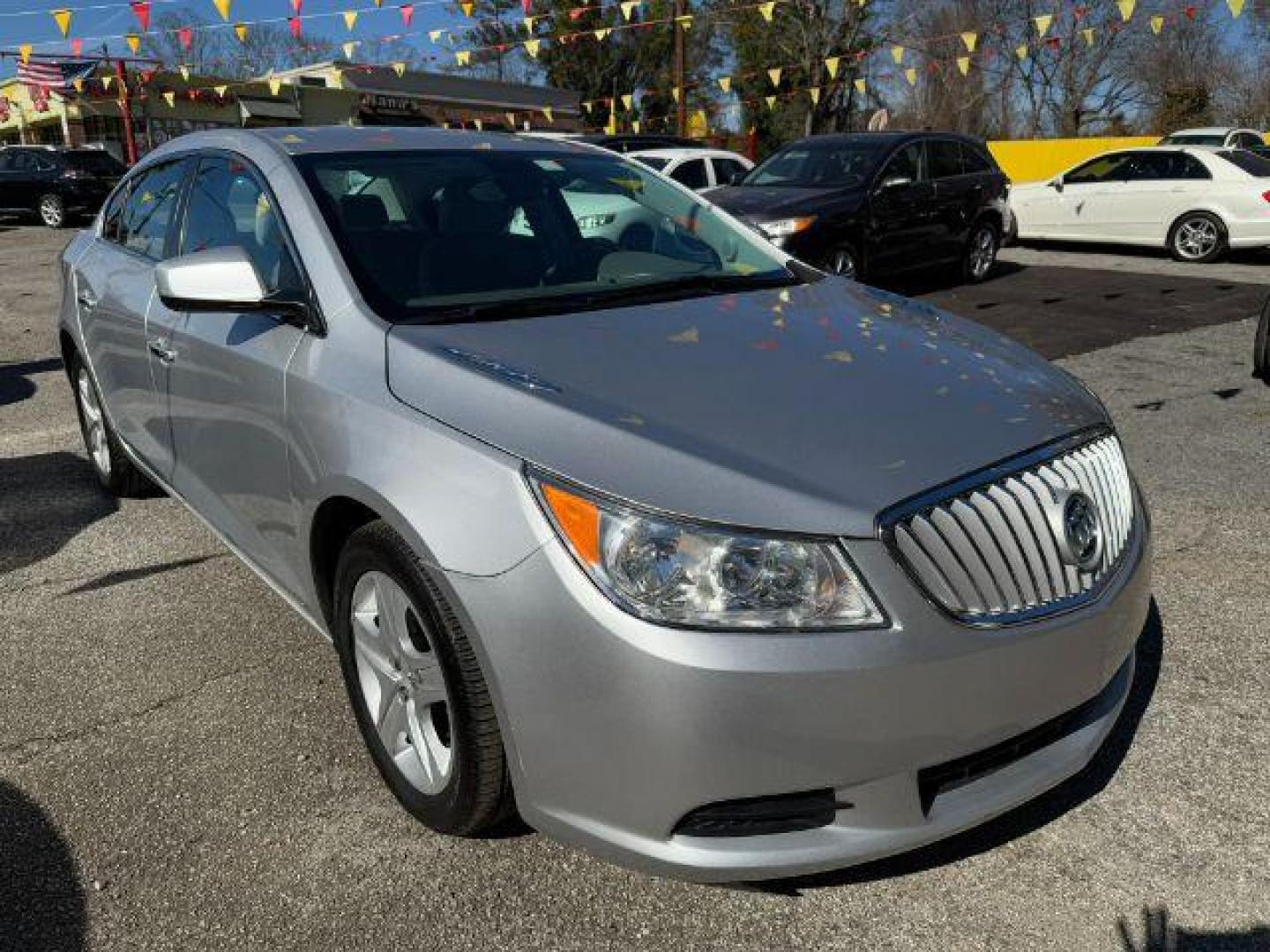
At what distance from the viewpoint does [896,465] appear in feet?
6.58

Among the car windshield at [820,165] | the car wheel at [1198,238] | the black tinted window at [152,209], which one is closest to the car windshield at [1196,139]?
the car wheel at [1198,238]

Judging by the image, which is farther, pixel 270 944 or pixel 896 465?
pixel 270 944

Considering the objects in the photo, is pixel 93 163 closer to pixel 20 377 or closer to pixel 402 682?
pixel 20 377

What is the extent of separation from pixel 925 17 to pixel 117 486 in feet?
157

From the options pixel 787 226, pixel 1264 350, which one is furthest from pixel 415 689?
pixel 787 226

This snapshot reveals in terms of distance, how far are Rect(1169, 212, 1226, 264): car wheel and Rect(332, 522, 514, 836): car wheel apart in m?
13.6

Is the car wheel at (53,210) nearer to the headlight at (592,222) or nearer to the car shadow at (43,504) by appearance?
the car shadow at (43,504)

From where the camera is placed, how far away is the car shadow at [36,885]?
2.16 meters

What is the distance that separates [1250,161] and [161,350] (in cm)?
1393

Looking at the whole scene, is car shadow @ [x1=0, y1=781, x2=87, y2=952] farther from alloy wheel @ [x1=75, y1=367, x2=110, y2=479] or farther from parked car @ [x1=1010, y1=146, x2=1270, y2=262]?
parked car @ [x1=1010, y1=146, x2=1270, y2=262]

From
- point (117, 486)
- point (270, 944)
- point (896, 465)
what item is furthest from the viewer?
point (117, 486)

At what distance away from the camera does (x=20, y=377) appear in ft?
25.4

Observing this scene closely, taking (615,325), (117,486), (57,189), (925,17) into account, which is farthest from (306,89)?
(615,325)

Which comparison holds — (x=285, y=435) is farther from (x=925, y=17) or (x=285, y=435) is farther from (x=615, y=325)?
(x=925, y=17)
